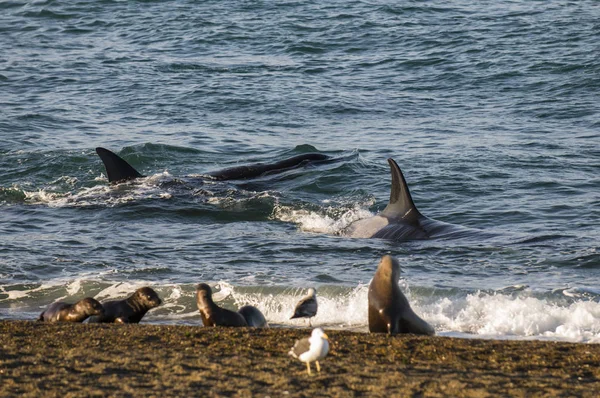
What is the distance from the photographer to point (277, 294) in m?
10.7

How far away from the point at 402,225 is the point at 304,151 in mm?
5389

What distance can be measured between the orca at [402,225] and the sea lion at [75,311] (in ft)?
15.6

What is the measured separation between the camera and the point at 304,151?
18.0 metres

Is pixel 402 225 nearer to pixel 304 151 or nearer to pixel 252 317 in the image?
pixel 252 317

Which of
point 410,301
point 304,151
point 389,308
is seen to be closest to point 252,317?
point 389,308

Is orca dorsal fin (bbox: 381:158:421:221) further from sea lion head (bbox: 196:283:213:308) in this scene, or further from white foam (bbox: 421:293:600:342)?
sea lion head (bbox: 196:283:213:308)

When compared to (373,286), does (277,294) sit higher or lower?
lower

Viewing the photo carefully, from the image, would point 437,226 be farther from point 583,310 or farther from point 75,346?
point 75,346

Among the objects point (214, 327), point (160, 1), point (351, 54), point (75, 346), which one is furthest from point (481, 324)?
point (160, 1)

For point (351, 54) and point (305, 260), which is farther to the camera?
point (351, 54)

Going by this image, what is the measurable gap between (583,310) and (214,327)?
356cm

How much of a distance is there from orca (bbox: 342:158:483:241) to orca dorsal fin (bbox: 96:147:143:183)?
156 inches

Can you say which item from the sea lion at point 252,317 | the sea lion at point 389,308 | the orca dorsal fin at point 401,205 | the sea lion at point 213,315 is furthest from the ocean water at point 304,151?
the sea lion at point 213,315

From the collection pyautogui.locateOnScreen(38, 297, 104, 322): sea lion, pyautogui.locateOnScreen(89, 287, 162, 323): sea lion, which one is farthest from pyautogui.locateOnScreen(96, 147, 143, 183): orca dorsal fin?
pyautogui.locateOnScreen(89, 287, 162, 323): sea lion
